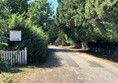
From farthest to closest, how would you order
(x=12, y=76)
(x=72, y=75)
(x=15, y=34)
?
(x=15, y=34) < (x=72, y=75) < (x=12, y=76)

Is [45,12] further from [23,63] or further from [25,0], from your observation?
[23,63]

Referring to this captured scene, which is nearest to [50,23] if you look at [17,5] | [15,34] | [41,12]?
[41,12]

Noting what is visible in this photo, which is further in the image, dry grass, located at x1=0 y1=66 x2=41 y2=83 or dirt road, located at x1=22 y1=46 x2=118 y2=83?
dirt road, located at x1=22 y1=46 x2=118 y2=83

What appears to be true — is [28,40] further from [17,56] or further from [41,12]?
[41,12]

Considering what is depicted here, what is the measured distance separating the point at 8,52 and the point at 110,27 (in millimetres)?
11539

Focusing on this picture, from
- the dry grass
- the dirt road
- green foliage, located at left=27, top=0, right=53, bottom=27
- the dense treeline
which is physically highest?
green foliage, located at left=27, top=0, right=53, bottom=27

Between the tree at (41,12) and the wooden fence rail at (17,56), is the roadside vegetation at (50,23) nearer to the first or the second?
the tree at (41,12)

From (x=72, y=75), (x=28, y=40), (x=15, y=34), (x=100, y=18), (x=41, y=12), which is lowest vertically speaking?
(x=72, y=75)

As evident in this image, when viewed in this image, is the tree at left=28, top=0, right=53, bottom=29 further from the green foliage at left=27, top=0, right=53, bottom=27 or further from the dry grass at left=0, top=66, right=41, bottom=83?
the dry grass at left=0, top=66, right=41, bottom=83

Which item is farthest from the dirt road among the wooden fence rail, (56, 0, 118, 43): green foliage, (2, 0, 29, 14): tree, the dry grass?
(2, 0, 29, 14): tree

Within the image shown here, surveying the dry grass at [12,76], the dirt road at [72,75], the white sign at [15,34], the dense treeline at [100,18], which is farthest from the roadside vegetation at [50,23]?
the dirt road at [72,75]

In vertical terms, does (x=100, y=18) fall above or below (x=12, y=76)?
above

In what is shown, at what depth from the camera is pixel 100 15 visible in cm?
2523

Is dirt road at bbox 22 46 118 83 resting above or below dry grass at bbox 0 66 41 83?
below
